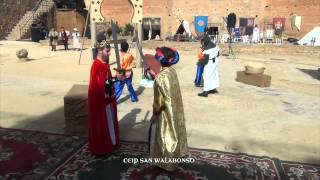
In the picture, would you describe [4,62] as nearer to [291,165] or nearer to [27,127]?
[27,127]

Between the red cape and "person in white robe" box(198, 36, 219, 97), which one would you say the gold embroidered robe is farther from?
"person in white robe" box(198, 36, 219, 97)

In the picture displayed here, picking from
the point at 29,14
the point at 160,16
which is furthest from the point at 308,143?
the point at 29,14

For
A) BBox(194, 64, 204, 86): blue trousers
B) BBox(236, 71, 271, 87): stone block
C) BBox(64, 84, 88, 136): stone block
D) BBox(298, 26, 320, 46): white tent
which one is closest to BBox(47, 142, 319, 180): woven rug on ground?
BBox(64, 84, 88, 136): stone block

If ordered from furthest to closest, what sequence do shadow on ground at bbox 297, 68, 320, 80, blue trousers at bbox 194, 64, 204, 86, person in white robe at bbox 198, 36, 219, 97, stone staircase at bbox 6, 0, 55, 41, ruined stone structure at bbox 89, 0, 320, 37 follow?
stone staircase at bbox 6, 0, 55, 41 < ruined stone structure at bbox 89, 0, 320, 37 < shadow on ground at bbox 297, 68, 320, 80 < blue trousers at bbox 194, 64, 204, 86 < person in white robe at bbox 198, 36, 219, 97

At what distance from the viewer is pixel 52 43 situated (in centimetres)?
2402

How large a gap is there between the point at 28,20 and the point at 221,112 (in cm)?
2954

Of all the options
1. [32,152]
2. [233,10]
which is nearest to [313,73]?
[32,152]

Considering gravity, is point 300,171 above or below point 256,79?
below

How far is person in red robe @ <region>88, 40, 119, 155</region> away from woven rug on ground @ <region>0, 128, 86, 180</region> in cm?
61

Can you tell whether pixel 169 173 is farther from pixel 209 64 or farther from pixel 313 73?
pixel 313 73

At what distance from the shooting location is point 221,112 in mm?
9062

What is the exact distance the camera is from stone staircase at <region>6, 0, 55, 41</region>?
33.3 m

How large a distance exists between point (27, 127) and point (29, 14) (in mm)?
30378

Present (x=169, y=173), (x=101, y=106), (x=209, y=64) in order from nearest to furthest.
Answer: (x=169, y=173) → (x=101, y=106) → (x=209, y=64)
